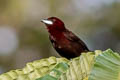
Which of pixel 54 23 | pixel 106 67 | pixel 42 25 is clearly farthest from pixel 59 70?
pixel 42 25

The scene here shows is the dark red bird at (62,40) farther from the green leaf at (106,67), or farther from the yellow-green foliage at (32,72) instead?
the green leaf at (106,67)

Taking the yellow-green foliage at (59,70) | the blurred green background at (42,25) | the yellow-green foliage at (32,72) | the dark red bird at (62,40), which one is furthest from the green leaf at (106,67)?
the blurred green background at (42,25)

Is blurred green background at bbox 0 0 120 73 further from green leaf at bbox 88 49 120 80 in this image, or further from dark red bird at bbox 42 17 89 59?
green leaf at bbox 88 49 120 80

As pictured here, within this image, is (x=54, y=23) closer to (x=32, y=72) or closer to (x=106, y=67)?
(x=32, y=72)

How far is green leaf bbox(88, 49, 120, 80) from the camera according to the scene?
3.22ft

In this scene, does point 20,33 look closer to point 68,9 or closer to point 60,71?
point 68,9

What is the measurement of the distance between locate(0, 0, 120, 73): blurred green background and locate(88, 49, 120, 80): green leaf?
16.3 feet

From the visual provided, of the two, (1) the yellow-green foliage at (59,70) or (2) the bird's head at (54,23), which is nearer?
(1) the yellow-green foliage at (59,70)

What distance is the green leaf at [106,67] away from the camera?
3.22 feet

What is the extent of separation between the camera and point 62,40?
2279 millimetres

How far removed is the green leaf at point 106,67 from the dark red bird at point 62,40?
107 cm

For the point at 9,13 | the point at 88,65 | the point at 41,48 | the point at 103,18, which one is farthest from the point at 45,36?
the point at 88,65

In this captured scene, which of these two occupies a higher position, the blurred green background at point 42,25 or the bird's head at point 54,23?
the bird's head at point 54,23

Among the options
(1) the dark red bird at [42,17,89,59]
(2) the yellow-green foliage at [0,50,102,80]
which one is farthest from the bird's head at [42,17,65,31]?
(2) the yellow-green foliage at [0,50,102,80]
